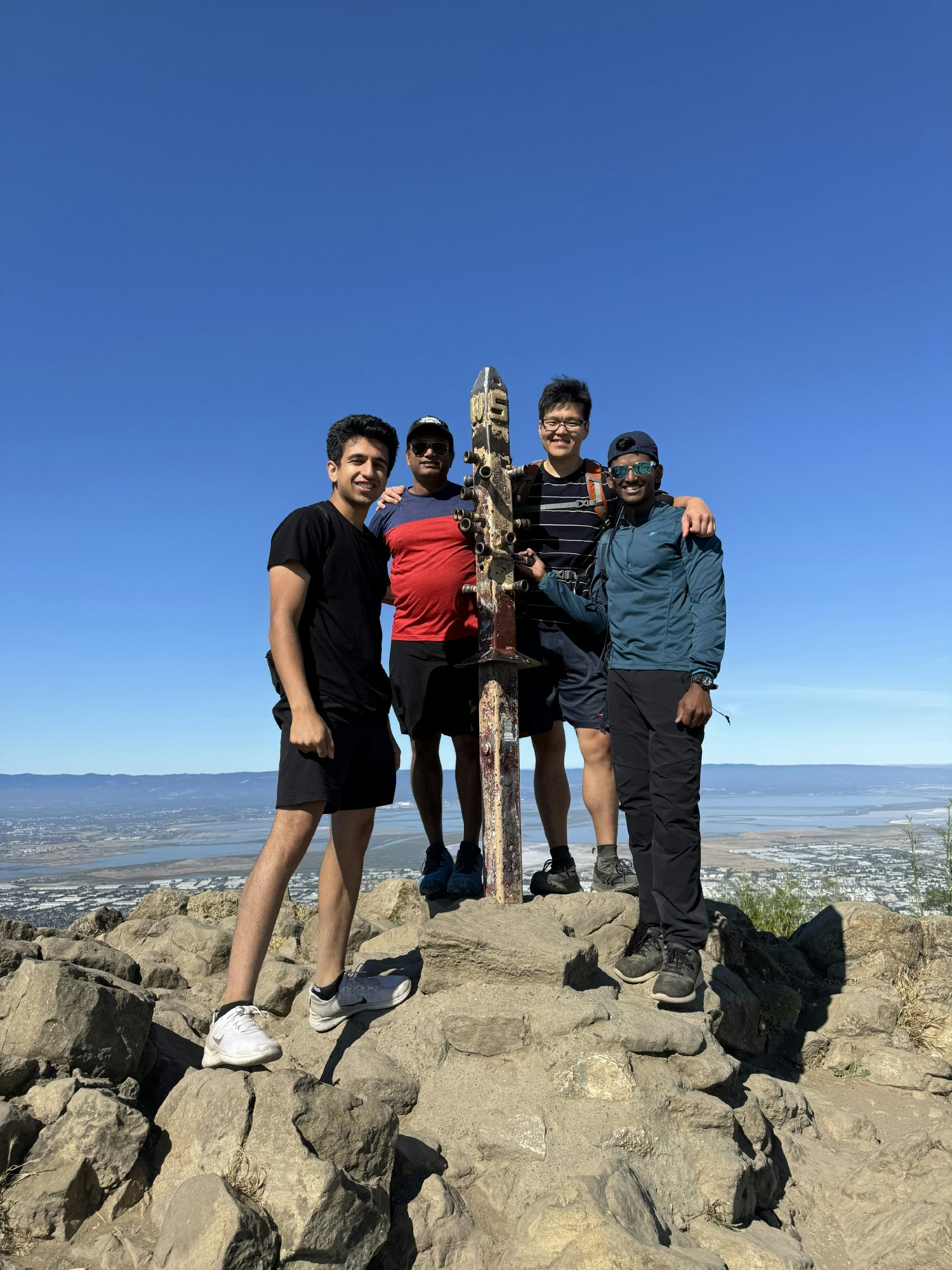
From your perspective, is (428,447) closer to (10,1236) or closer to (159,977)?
(159,977)

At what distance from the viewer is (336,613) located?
4148 mm

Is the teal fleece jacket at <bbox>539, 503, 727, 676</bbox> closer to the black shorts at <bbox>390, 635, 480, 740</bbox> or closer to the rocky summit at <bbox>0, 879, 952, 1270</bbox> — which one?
the black shorts at <bbox>390, 635, 480, 740</bbox>

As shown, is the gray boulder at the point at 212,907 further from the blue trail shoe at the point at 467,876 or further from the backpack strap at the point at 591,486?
the backpack strap at the point at 591,486

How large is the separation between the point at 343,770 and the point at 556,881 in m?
2.52

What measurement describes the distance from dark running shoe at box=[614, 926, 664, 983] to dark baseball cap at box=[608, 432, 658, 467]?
2.95 m

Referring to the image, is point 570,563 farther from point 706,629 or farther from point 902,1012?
point 902,1012

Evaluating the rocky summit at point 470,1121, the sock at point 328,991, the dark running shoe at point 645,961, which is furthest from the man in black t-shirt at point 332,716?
the dark running shoe at point 645,961

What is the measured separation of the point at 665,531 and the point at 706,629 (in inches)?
27.2

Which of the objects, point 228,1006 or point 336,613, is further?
point 336,613

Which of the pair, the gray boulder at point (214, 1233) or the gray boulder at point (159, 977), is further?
the gray boulder at point (159, 977)

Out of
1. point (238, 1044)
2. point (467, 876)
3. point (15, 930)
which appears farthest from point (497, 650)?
point (15, 930)

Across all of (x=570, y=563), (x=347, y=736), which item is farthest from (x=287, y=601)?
(x=570, y=563)

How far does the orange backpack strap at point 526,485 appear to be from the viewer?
5.86 metres

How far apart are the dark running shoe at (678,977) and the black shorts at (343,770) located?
6.19 feet
